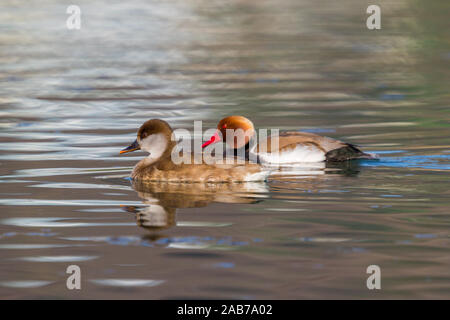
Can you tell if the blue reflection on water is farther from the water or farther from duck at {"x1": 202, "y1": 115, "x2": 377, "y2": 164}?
duck at {"x1": 202, "y1": 115, "x2": 377, "y2": 164}

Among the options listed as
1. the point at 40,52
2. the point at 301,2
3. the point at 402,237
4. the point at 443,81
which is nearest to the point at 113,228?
the point at 402,237

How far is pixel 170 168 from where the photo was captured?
11328mm

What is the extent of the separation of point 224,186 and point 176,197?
0.79 meters

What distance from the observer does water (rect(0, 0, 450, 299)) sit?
295 inches

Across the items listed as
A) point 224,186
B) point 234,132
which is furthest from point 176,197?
point 234,132

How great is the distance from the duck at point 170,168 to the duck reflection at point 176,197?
8 cm

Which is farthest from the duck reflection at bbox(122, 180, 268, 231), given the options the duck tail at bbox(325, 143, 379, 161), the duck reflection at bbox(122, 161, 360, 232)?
the duck tail at bbox(325, 143, 379, 161)

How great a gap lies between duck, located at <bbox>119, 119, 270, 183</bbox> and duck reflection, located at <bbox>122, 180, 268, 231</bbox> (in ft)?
0.27

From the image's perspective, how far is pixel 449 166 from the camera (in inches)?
468

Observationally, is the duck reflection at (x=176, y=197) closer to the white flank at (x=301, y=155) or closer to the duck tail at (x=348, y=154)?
the white flank at (x=301, y=155)

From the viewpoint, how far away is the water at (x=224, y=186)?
750cm

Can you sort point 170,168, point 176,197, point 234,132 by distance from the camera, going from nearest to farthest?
point 176,197 → point 170,168 → point 234,132

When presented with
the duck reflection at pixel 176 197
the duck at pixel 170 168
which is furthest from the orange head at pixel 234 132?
the duck reflection at pixel 176 197

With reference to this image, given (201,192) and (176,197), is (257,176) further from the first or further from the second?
(176,197)
